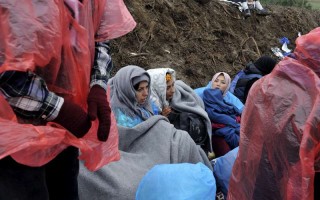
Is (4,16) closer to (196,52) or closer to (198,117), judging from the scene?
(198,117)

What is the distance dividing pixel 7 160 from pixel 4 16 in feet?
1.41

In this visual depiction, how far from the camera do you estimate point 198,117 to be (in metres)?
3.36

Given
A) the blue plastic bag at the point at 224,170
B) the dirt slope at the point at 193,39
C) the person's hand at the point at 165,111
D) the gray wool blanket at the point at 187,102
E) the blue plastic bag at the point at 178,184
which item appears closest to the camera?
the blue plastic bag at the point at 178,184

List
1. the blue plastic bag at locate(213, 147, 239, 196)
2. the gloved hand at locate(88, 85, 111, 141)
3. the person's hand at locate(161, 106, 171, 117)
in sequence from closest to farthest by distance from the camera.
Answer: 1. the gloved hand at locate(88, 85, 111, 141)
2. the blue plastic bag at locate(213, 147, 239, 196)
3. the person's hand at locate(161, 106, 171, 117)

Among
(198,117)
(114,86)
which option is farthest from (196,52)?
(114,86)

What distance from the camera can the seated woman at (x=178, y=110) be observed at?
3.27 metres

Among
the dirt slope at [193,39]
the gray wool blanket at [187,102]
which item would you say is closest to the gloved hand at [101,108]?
the gray wool blanket at [187,102]

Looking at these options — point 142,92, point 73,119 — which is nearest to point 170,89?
point 142,92

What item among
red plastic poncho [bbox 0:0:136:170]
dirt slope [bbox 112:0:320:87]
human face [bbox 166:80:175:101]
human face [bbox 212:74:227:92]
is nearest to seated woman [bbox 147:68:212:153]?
human face [bbox 166:80:175:101]

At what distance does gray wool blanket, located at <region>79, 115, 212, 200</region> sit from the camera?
226cm

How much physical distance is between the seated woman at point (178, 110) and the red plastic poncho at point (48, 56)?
1.87 m

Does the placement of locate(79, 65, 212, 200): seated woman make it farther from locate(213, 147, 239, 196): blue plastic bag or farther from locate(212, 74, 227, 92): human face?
locate(212, 74, 227, 92): human face

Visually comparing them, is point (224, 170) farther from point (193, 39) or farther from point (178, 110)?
point (193, 39)

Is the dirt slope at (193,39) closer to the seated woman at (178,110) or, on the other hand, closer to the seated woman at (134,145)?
the seated woman at (178,110)
